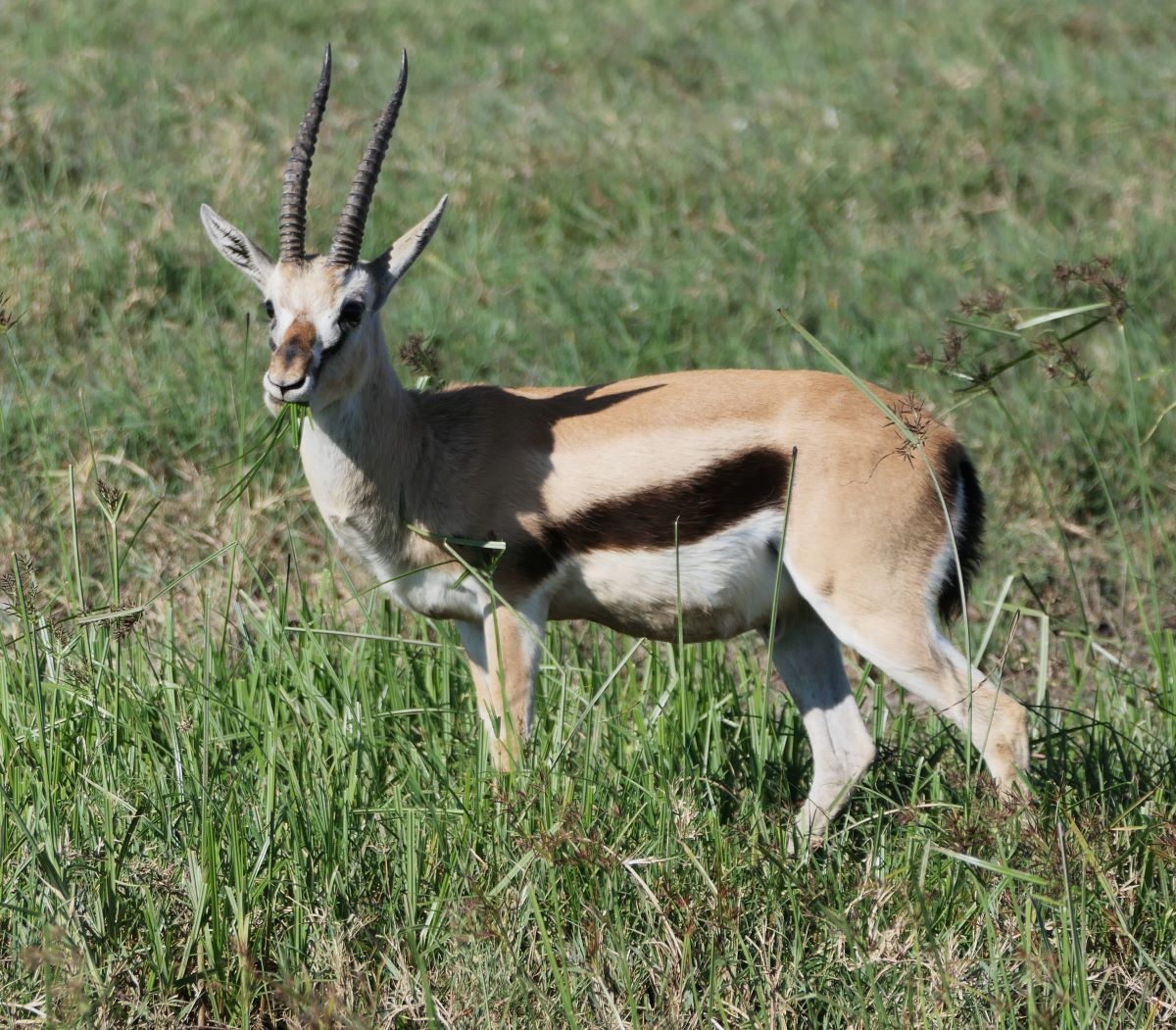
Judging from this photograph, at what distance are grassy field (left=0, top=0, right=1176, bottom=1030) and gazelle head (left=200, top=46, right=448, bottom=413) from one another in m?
0.46

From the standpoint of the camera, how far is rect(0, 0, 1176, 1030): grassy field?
135 inches

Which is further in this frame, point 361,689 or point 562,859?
point 361,689

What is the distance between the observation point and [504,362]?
7039mm

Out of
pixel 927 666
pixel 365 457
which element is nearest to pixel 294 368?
pixel 365 457

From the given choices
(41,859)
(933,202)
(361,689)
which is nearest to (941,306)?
(933,202)

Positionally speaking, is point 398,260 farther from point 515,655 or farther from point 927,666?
point 927,666

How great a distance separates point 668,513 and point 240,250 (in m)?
1.44

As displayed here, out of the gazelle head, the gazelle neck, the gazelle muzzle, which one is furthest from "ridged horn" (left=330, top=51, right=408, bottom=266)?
the gazelle muzzle

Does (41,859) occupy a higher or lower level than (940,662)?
higher

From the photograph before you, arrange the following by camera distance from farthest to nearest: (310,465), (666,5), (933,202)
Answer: (666,5) < (933,202) < (310,465)

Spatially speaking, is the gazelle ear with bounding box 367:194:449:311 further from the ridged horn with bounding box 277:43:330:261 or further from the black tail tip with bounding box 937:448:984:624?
the black tail tip with bounding box 937:448:984:624

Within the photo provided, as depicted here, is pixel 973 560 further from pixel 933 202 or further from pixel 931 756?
pixel 933 202

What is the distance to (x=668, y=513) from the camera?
430 cm

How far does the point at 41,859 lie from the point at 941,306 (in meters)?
5.38
